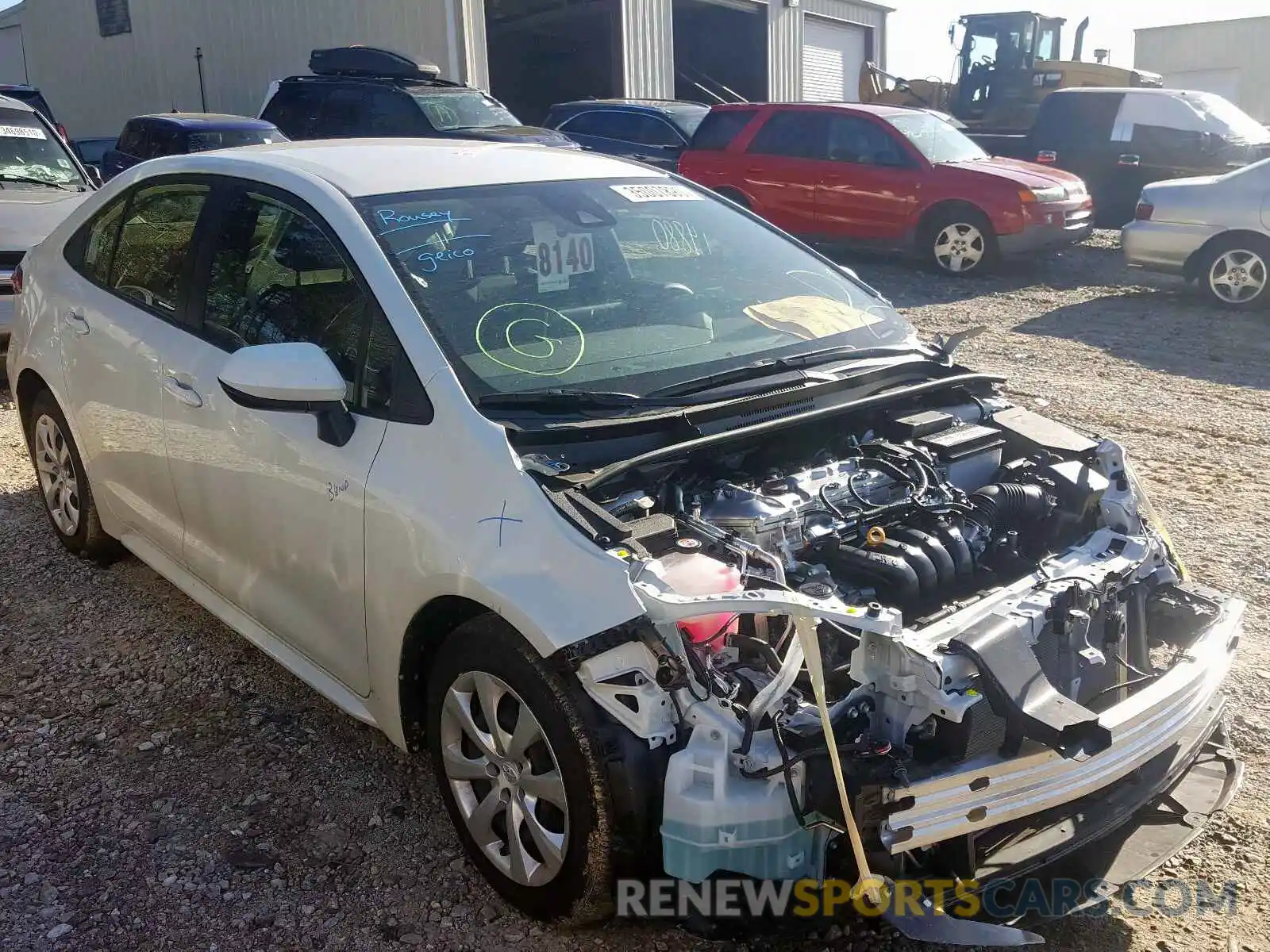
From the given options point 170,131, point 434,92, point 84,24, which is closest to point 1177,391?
point 434,92

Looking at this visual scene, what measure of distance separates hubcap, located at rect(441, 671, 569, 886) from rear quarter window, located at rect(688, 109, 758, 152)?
10901 millimetres

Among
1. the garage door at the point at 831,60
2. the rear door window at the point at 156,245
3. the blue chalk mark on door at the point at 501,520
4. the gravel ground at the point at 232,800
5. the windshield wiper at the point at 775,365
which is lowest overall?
the gravel ground at the point at 232,800

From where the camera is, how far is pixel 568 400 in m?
2.97

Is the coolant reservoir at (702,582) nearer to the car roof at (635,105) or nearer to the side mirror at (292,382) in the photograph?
the side mirror at (292,382)

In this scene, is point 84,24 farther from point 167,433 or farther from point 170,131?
point 167,433

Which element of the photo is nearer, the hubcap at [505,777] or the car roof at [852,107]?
the hubcap at [505,777]

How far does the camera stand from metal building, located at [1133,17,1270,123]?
120ft

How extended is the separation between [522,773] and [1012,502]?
61.0 inches

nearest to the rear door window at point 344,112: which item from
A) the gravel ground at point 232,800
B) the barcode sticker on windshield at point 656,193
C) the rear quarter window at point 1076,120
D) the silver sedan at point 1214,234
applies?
the rear quarter window at point 1076,120

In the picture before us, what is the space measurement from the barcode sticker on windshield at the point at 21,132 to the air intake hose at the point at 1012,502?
8479mm

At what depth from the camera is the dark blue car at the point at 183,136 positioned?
39.6 ft

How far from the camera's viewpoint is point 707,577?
2.50 meters

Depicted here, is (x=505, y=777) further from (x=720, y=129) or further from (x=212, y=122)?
(x=212, y=122)

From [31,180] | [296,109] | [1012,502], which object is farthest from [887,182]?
[1012,502]
